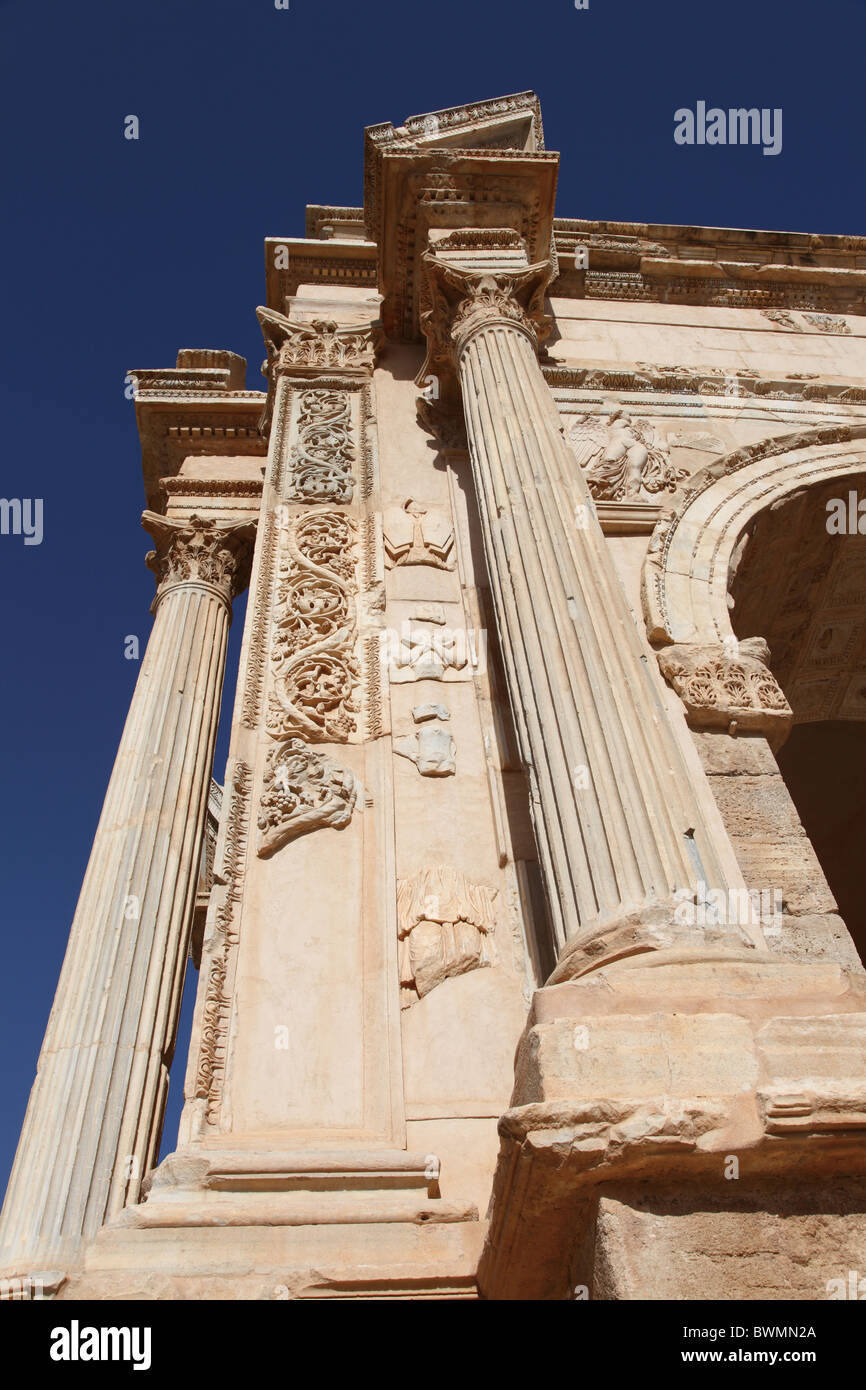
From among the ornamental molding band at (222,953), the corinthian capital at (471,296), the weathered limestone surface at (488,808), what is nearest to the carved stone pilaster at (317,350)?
the weathered limestone surface at (488,808)

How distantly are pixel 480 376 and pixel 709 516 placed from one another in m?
2.19

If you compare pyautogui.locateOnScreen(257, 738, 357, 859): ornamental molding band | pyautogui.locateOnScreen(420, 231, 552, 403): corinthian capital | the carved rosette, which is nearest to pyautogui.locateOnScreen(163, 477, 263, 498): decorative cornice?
pyautogui.locateOnScreen(420, 231, 552, 403): corinthian capital

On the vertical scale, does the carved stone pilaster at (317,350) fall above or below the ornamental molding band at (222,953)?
above

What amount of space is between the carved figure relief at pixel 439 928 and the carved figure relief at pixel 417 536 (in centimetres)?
275

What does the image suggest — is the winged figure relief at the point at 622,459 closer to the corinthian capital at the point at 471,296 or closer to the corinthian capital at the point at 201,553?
the corinthian capital at the point at 471,296

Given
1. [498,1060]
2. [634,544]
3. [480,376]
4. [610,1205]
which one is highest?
[480,376]

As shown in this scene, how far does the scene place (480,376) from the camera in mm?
7742

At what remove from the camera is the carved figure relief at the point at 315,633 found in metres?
6.45

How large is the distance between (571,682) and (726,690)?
5.91 feet

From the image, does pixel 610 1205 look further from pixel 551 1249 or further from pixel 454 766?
pixel 454 766

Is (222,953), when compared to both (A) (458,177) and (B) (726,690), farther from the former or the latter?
(A) (458,177)

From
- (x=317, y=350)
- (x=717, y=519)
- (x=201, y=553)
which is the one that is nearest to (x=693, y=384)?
(x=717, y=519)
